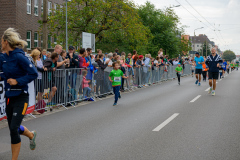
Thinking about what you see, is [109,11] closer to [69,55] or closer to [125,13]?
[125,13]

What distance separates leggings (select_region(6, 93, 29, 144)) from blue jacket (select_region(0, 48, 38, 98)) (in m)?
0.09

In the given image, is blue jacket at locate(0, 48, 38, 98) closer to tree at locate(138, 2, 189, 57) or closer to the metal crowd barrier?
the metal crowd barrier

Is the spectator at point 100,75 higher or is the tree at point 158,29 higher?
the tree at point 158,29

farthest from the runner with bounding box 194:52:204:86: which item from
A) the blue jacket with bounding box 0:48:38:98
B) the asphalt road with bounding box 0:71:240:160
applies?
the blue jacket with bounding box 0:48:38:98

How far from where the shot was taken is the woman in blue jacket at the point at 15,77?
496 centimetres

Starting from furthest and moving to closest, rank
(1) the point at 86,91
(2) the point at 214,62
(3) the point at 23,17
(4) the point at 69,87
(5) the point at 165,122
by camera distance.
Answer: (3) the point at 23,17, (2) the point at 214,62, (1) the point at 86,91, (4) the point at 69,87, (5) the point at 165,122

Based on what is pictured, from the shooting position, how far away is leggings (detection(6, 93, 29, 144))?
4973mm

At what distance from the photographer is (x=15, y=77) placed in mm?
5078

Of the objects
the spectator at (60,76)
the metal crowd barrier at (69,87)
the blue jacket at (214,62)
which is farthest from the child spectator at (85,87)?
the blue jacket at (214,62)

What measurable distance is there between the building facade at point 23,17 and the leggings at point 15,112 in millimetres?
30216

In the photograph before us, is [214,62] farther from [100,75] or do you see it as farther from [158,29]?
[158,29]

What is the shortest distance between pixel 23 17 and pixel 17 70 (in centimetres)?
3266

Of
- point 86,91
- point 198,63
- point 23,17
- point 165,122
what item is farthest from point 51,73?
point 23,17

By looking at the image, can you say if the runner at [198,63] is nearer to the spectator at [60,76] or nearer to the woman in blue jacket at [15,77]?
the spectator at [60,76]
